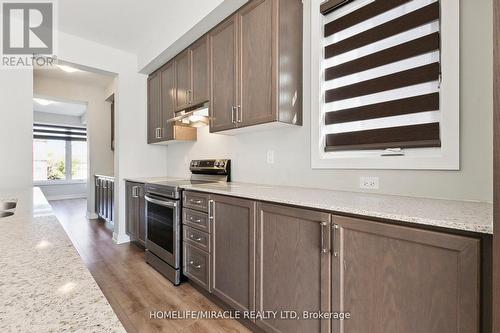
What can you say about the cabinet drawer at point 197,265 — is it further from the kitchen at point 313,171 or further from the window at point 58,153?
the window at point 58,153

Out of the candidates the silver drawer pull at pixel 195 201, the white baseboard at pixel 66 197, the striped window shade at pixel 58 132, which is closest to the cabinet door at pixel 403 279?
the silver drawer pull at pixel 195 201

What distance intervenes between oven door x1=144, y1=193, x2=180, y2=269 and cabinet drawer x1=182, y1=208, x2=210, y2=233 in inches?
4.4

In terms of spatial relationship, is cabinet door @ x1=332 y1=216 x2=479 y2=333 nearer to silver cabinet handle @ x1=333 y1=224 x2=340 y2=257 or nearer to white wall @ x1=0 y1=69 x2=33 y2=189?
silver cabinet handle @ x1=333 y1=224 x2=340 y2=257

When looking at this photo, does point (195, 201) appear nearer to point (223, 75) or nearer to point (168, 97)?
point (223, 75)

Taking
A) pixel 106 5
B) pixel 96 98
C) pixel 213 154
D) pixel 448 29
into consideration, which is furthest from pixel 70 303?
pixel 96 98

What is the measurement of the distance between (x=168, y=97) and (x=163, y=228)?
1711mm

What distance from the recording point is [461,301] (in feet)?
2.91

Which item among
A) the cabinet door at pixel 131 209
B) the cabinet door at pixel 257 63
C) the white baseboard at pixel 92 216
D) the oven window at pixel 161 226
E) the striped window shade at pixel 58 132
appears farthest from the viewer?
the striped window shade at pixel 58 132

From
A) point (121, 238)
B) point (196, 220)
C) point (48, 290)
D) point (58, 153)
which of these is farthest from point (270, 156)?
point (58, 153)

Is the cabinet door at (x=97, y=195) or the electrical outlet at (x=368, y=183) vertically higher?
the electrical outlet at (x=368, y=183)

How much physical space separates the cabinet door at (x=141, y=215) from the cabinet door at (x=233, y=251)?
1.52 meters

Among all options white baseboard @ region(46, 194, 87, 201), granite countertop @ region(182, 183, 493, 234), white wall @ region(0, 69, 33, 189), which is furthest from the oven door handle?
white baseboard @ region(46, 194, 87, 201)

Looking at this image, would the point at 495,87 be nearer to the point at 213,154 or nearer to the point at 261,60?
the point at 261,60

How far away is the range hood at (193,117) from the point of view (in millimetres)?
2695
